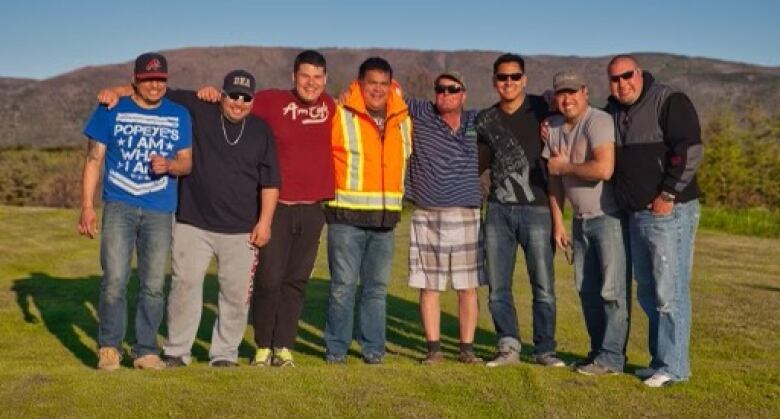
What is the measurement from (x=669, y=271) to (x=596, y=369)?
34.6 inches

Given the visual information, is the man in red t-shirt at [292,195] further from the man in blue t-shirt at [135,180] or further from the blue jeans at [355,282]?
the man in blue t-shirt at [135,180]

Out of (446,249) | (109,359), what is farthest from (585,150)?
(109,359)

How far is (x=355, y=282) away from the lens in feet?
24.3

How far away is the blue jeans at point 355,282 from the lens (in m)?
7.29

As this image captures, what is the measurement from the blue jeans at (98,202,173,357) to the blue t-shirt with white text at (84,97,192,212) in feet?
0.32

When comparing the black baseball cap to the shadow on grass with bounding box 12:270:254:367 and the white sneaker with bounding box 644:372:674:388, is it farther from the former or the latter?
the white sneaker with bounding box 644:372:674:388

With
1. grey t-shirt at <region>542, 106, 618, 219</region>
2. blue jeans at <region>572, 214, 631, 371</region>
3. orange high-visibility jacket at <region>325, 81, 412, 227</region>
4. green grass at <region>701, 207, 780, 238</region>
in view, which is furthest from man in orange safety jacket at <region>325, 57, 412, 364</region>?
green grass at <region>701, 207, 780, 238</region>

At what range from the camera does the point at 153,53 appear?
6605mm

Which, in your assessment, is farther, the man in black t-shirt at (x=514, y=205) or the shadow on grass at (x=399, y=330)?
the shadow on grass at (x=399, y=330)

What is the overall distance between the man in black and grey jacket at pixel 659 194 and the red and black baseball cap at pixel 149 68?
2.99m

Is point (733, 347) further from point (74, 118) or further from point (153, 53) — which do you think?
point (74, 118)

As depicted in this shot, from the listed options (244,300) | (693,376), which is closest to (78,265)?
(244,300)

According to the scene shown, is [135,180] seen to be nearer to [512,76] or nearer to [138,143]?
[138,143]

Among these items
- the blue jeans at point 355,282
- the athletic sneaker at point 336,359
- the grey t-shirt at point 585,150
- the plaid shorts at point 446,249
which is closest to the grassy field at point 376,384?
the athletic sneaker at point 336,359
